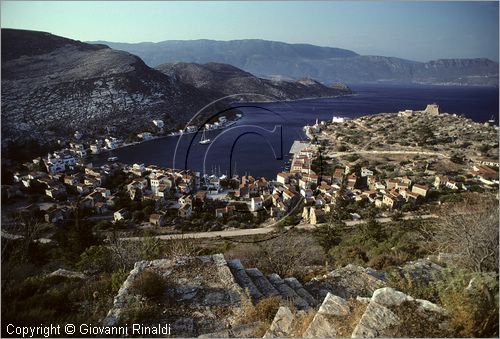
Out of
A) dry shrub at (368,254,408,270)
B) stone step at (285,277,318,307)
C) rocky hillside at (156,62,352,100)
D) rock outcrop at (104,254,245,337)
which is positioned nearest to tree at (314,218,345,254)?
dry shrub at (368,254,408,270)

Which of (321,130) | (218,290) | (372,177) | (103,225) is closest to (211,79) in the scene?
(321,130)

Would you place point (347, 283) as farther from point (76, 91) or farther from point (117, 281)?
point (76, 91)

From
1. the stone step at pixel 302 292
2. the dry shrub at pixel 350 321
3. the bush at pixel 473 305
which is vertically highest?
the bush at pixel 473 305

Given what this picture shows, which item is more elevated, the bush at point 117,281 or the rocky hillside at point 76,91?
the rocky hillside at point 76,91

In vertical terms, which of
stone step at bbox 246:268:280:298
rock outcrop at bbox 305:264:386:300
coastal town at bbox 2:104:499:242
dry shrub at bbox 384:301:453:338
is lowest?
coastal town at bbox 2:104:499:242

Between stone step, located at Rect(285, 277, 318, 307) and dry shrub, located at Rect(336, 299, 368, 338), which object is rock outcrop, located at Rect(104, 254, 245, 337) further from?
dry shrub, located at Rect(336, 299, 368, 338)

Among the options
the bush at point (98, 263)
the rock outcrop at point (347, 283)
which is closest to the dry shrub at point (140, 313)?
the rock outcrop at point (347, 283)

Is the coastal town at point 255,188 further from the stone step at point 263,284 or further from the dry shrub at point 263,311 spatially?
the dry shrub at point 263,311
